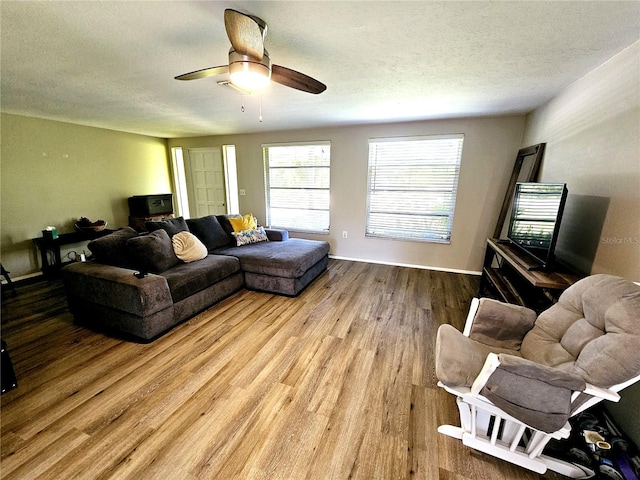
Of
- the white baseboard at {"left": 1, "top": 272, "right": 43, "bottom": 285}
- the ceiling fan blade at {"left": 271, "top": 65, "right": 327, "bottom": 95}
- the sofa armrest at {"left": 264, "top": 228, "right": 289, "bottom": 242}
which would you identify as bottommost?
the white baseboard at {"left": 1, "top": 272, "right": 43, "bottom": 285}

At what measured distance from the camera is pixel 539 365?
108 centimetres

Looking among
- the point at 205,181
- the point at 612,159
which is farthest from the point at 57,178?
the point at 612,159

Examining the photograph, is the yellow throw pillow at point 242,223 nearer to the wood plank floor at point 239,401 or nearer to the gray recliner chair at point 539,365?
the wood plank floor at point 239,401

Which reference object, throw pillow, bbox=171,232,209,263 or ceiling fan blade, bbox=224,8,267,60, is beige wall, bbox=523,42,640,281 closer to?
ceiling fan blade, bbox=224,8,267,60

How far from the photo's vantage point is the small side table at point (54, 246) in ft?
11.9

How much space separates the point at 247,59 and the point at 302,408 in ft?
6.96

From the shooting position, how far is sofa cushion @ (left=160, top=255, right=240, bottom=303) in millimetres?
2459

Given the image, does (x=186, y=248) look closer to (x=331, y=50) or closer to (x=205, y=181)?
(x=331, y=50)

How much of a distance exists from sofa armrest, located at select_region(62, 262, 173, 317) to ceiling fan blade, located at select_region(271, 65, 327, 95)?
1.95 meters

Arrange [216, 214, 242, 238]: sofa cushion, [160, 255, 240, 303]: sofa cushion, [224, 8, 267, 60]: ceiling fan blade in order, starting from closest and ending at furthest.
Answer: [224, 8, 267, 60]: ceiling fan blade, [160, 255, 240, 303]: sofa cushion, [216, 214, 242, 238]: sofa cushion

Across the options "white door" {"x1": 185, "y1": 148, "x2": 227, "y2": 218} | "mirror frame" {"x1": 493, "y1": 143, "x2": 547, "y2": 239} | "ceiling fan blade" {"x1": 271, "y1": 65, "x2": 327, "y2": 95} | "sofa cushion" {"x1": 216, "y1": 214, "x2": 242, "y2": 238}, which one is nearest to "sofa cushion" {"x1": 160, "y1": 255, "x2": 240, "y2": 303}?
"sofa cushion" {"x1": 216, "y1": 214, "x2": 242, "y2": 238}

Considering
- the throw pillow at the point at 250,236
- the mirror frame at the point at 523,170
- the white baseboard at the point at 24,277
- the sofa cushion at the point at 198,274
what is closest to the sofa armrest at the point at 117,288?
the sofa cushion at the point at 198,274

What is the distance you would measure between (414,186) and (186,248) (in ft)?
11.2

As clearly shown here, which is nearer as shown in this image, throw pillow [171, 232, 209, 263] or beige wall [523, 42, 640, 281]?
beige wall [523, 42, 640, 281]
